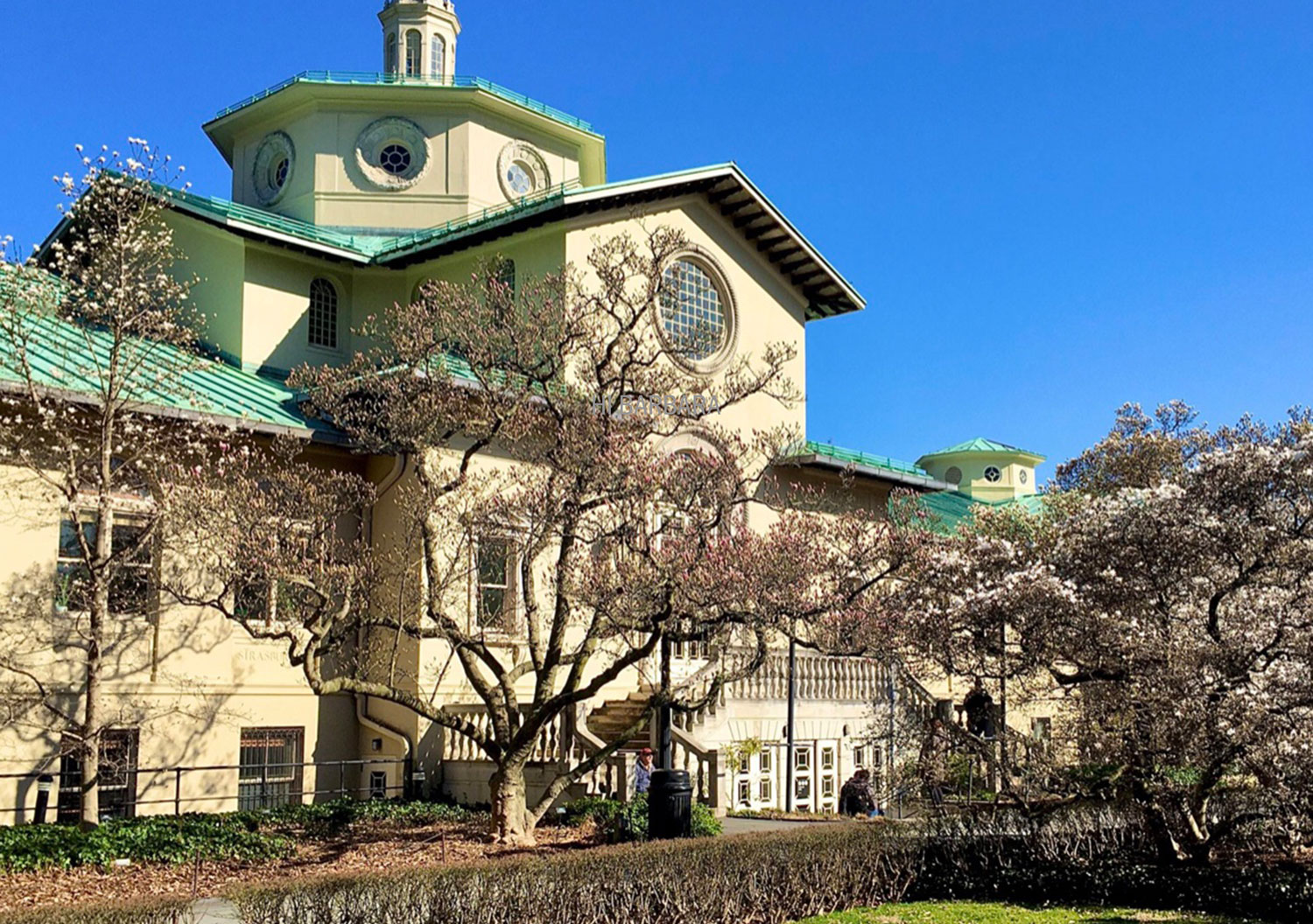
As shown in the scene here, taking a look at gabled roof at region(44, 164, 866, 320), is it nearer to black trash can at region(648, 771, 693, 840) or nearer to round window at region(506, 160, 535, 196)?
round window at region(506, 160, 535, 196)

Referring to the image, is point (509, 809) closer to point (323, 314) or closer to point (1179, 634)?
point (1179, 634)

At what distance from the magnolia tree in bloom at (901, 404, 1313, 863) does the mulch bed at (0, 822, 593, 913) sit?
628cm

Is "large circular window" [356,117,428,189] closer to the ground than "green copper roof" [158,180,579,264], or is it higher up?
higher up

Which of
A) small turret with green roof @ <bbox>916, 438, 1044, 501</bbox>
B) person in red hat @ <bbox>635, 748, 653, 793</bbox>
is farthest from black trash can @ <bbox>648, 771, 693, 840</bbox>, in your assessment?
small turret with green roof @ <bbox>916, 438, 1044, 501</bbox>

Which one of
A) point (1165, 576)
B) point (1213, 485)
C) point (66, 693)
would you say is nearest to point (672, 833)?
point (1165, 576)

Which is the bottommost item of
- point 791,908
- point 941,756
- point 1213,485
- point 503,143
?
point 791,908

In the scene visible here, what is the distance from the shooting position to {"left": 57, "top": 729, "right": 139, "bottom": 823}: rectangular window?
19.5 meters

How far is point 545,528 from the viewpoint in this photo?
17.4 metres

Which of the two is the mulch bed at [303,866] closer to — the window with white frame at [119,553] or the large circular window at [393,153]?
the window with white frame at [119,553]

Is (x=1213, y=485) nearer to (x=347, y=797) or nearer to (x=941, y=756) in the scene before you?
(x=941, y=756)

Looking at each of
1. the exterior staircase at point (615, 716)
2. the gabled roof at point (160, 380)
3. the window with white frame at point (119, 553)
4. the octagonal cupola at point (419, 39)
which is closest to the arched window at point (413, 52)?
the octagonal cupola at point (419, 39)

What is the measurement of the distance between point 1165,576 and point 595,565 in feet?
23.4

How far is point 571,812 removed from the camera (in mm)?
19453

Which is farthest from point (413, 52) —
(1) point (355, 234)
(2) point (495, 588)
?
(2) point (495, 588)
